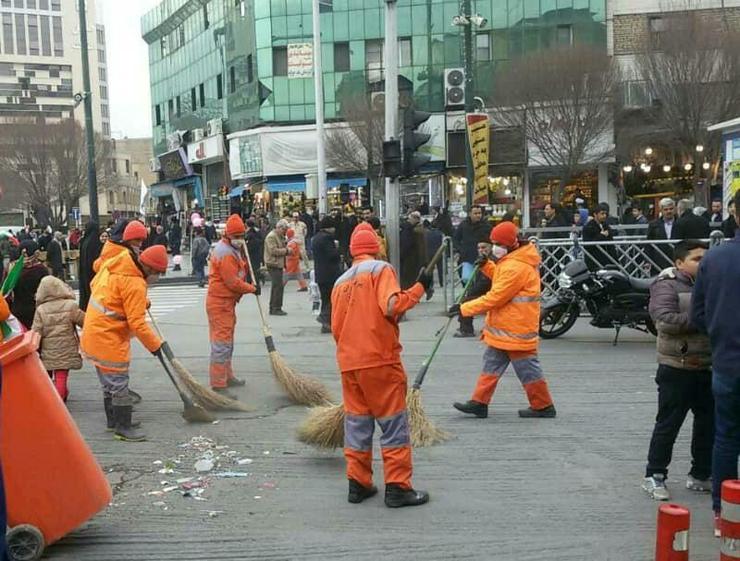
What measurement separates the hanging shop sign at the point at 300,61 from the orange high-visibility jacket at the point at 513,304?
3514 cm

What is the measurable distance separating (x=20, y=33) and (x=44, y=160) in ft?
246

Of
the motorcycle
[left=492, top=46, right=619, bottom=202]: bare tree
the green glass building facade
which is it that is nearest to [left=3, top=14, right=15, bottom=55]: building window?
the green glass building facade

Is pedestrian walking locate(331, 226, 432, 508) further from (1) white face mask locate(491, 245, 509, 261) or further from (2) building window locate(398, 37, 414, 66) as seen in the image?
(2) building window locate(398, 37, 414, 66)

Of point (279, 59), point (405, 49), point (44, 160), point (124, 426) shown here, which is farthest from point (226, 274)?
point (44, 160)

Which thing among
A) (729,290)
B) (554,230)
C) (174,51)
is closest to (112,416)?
(729,290)

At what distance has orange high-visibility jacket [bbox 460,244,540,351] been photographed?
7.21m

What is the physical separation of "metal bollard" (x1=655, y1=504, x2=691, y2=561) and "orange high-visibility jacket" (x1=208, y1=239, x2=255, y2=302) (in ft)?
18.9

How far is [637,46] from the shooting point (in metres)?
33.0

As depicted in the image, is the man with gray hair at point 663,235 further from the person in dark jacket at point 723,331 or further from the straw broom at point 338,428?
the person in dark jacket at point 723,331

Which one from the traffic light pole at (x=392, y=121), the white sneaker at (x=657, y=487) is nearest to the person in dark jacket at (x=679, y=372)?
the white sneaker at (x=657, y=487)

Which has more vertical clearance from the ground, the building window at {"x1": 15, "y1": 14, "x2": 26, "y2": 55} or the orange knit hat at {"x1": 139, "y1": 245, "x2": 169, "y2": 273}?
the building window at {"x1": 15, "y1": 14, "x2": 26, "y2": 55}

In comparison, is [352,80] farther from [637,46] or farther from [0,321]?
[0,321]

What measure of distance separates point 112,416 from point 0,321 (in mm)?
3038

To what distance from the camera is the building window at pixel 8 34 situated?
11144cm
